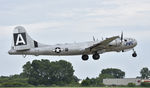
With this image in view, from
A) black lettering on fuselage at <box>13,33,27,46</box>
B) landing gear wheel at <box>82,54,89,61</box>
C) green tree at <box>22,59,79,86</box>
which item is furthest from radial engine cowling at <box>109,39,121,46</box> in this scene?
green tree at <box>22,59,79,86</box>

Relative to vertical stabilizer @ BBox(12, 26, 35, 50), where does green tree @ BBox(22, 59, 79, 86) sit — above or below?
below

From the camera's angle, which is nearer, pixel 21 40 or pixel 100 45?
pixel 21 40

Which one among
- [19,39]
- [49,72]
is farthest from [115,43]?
[49,72]

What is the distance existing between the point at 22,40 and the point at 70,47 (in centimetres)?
778

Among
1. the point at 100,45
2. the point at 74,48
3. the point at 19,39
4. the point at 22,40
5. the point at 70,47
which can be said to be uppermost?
the point at 19,39

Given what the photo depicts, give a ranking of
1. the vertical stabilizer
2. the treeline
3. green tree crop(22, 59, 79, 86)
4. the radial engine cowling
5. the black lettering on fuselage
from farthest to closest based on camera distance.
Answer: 1. green tree crop(22, 59, 79, 86)
2. the treeline
3. the radial engine cowling
4. the black lettering on fuselage
5. the vertical stabilizer

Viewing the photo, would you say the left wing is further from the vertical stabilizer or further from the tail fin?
the vertical stabilizer

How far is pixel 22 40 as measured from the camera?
325 ft

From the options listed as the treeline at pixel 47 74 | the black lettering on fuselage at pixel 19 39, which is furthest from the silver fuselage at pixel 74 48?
the treeline at pixel 47 74

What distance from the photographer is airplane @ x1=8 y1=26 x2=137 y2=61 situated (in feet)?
321

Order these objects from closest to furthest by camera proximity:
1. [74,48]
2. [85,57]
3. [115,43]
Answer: [74,48] → [115,43] → [85,57]

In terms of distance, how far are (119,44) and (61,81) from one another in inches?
1995

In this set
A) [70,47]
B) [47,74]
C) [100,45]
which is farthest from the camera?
[47,74]

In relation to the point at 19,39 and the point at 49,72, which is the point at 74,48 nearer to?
the point at 19,39
